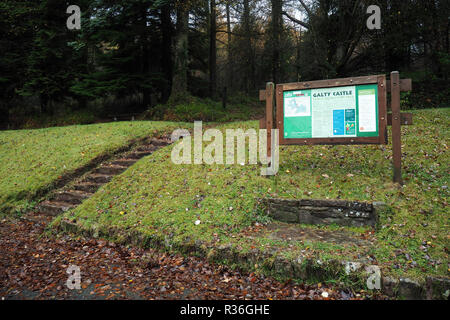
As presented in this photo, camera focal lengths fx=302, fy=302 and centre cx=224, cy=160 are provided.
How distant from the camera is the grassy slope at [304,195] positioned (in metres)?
4.23

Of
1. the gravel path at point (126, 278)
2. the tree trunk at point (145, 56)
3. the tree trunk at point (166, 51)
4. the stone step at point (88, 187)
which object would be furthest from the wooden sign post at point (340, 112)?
the tree trunk at point (145, 56)

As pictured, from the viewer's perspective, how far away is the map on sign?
580 cm

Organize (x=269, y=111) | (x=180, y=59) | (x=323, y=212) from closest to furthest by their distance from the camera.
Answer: (x=323, y=212), (x=269, y=111), (x=180, y=59)

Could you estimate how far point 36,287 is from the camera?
4363mm

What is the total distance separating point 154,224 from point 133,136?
5997mm

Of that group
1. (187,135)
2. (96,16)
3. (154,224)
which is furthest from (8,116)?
(154,224)

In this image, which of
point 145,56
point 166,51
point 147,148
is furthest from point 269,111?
point 145,56

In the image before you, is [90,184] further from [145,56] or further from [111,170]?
[145,56]

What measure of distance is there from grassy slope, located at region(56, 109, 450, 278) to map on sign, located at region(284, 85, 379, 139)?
89 centimetres

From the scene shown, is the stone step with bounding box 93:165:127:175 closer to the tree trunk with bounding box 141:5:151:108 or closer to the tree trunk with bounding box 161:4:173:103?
the tree trunk with bounding box 141:5:151:108

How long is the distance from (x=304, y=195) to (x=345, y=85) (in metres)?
2.30

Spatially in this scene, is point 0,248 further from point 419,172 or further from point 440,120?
point 440,120

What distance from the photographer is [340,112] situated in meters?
6.00

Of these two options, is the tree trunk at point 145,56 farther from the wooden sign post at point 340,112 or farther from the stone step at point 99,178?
the wooden sign post at point 340,112
